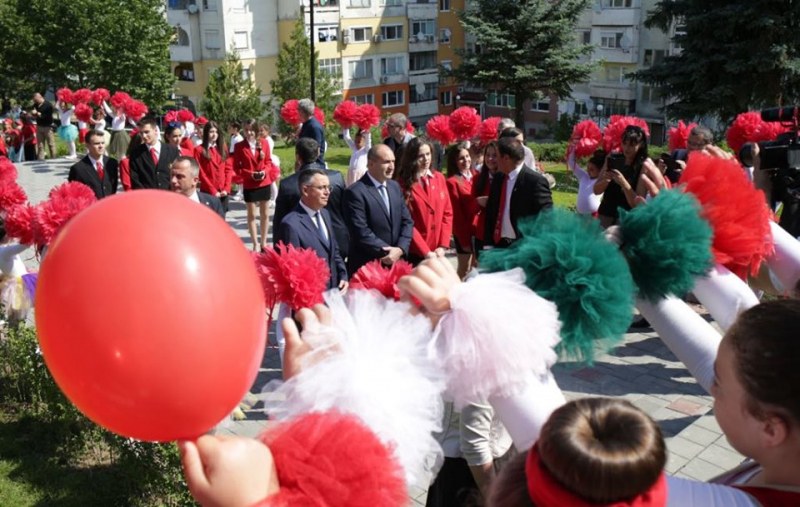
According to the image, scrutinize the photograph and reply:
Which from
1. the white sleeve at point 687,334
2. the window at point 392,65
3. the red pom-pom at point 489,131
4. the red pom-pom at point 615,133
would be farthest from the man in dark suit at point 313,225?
the window at point 392,65

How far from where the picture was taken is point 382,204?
6047mm

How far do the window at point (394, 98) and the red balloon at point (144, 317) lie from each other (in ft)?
165

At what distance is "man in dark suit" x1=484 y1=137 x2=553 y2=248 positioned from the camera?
237 inches

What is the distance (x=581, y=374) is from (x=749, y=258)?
164 inches

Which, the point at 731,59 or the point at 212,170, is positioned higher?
the point at 731,59

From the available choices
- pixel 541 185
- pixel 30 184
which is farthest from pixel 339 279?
pixel 30 184

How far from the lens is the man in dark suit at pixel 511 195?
6.01 m

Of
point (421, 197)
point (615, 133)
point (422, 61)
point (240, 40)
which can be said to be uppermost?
point (240, 40)

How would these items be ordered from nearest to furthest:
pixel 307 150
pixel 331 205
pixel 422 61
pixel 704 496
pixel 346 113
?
pixel 704 496, pixel 331 205, pixel 307 150, pixel 346 113, pixel 422 61

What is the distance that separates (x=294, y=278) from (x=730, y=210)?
2078 mm

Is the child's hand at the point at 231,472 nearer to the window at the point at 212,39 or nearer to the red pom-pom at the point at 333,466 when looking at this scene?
the red pom-pom at the point at 333,466

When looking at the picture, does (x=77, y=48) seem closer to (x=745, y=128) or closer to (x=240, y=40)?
(x=240, y=40)

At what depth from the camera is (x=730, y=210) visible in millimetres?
2258

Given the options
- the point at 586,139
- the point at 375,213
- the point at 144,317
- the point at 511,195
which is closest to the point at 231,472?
the point at 144,317
